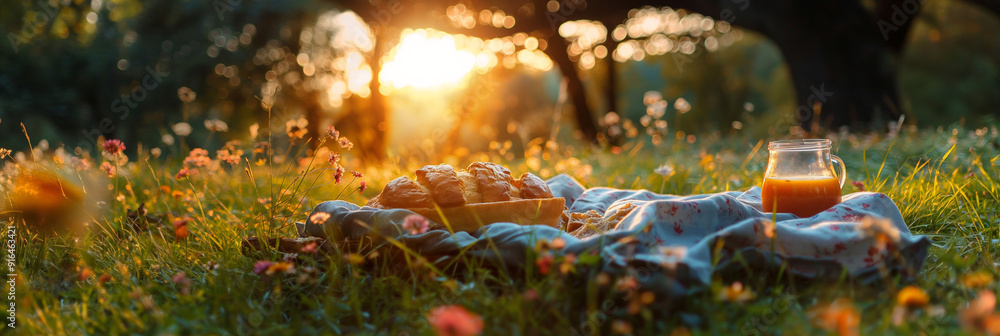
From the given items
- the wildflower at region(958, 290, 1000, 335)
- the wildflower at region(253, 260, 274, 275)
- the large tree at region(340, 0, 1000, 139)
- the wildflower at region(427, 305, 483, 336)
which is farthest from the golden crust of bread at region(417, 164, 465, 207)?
the large tree at region(340, 0, 1000, 139)

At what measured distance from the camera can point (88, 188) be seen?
10.2 feet

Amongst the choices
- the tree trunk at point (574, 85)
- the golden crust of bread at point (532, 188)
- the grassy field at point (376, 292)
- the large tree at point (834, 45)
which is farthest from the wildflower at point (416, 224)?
Result: the tree trunk at point (574, 85)

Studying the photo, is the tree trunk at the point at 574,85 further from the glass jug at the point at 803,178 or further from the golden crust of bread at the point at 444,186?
the golden crust of bread at the point at 444,186

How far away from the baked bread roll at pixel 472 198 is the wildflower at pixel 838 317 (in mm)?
1026

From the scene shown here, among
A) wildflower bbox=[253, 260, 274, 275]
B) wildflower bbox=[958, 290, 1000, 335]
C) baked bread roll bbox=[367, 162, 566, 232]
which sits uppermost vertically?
wildflower bbox=[958, 290, 1000, 335]

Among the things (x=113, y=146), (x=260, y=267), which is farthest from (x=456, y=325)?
(x=113, y=146)

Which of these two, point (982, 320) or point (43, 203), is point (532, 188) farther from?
point (43, 203)

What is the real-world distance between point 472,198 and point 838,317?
158 centimetres

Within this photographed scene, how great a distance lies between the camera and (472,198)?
2455mm

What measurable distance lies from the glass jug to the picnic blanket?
98 mm

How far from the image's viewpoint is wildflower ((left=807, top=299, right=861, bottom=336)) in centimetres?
110

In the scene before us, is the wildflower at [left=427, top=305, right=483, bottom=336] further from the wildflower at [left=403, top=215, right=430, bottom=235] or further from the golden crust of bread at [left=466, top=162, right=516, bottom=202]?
the golden crust of bread at [left=466, top=162, right=516, bottom=202]

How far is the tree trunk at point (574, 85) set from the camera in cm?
1282

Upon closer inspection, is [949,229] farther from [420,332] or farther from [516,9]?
[516,9]
